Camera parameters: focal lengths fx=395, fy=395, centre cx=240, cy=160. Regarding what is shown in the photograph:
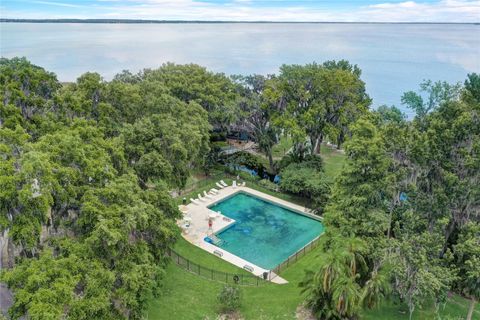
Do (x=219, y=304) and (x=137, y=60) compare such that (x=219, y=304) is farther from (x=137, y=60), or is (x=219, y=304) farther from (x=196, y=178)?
(x=137, y=60)

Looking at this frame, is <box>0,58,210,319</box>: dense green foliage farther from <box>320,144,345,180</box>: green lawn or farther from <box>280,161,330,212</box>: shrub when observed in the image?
<box>320,144,345,180</box>: green lawn

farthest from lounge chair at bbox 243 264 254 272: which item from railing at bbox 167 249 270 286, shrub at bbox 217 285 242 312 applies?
shrub at bbox 217 285 242 312

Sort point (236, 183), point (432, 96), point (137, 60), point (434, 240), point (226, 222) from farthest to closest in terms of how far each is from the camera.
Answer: point (137, 60) → point (432, 96) → point (236, 183) → point (226, 222) → point (434, 240)

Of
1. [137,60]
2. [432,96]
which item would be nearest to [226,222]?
[432,96]

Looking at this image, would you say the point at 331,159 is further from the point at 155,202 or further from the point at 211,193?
the point at 155,202

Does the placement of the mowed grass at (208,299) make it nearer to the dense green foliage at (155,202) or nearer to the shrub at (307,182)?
the dense green foliage at (155,202)

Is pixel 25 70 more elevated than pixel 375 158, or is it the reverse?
pixel 25 70

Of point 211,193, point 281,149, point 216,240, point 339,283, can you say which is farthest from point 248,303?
point 281,149

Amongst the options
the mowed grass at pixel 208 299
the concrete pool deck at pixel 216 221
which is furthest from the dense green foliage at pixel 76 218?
the concrete pool deck at pixel 216 221
